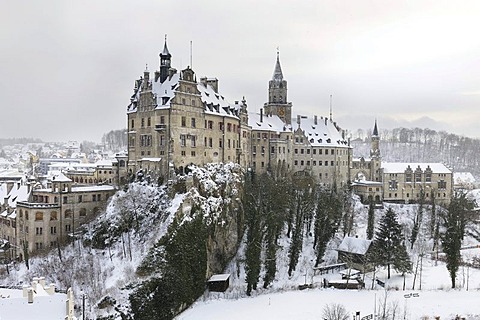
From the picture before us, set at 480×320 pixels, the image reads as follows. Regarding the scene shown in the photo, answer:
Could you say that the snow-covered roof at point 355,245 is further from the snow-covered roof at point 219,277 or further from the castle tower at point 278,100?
the castle tower at point 278,100

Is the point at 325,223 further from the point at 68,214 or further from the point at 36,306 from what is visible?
the point at 36,306

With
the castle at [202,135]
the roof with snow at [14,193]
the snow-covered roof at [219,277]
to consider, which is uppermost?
the castle at [202,135]

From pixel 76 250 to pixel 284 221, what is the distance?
2991cm

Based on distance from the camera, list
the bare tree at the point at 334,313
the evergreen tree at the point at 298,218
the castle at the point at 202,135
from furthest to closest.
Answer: the castle at the point at 202,135 → the evergreen tree at the point at 298,218 → the bare tree at the point at 334,313

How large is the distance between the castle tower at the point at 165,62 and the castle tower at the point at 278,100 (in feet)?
113

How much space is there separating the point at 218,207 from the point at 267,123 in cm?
3433

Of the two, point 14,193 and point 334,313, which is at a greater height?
point 14,193

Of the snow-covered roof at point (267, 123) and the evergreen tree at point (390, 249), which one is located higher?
the snow-covered roof at point (267, 123)

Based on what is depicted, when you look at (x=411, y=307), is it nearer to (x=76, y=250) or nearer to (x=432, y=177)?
(x=76, y=250)

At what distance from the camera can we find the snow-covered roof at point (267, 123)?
86938 millimetres

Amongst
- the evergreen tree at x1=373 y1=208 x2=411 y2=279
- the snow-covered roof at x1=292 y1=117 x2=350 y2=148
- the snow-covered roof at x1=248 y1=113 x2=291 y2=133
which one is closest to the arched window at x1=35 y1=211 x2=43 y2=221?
the snow-covered roof at x1=248 y1=113 x2=291 y2=133

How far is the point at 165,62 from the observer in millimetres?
66250

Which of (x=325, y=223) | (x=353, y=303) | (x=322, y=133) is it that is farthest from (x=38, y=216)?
(x=322, y=133)

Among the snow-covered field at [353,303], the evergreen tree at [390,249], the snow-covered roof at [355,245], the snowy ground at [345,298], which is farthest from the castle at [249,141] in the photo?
the evergreen tree at [390,249]
